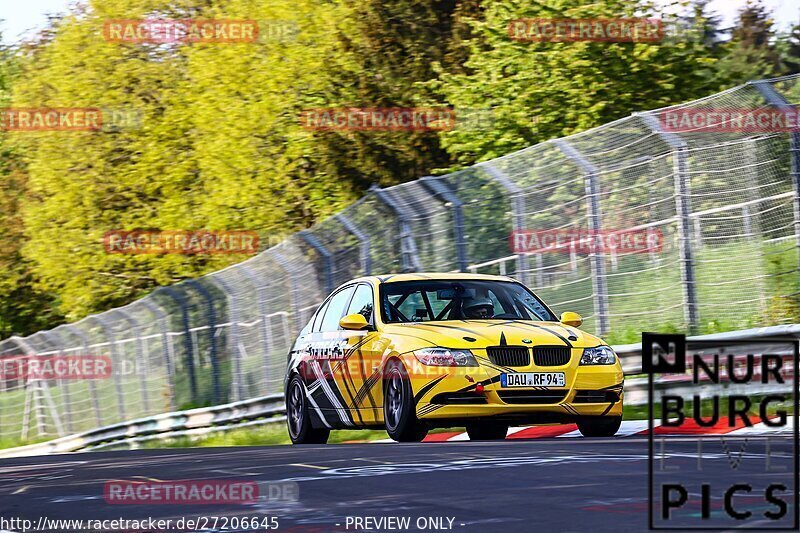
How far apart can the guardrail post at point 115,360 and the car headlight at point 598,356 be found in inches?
583

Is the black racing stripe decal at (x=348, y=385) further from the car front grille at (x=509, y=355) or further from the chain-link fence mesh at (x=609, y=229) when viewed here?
the chain-link fence mesh at (x=609, y=229)

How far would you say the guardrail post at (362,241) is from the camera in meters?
18.4

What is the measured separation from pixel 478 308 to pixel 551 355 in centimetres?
129

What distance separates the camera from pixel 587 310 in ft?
53.4

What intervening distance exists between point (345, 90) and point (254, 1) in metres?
7.55

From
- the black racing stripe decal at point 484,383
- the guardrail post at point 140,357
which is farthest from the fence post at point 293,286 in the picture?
the black racing stripe decal at point 484,383

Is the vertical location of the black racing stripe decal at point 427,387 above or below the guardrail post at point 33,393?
above

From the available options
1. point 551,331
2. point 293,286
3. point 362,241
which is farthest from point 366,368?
point 293,286

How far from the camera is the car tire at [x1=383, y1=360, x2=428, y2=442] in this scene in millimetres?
11531

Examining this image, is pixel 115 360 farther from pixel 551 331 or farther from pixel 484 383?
pixel 484 383

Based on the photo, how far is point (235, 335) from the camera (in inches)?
875

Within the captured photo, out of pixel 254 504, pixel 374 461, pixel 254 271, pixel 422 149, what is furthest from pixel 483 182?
pixel 422 149

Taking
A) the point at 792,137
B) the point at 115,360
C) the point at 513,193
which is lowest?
the point at 115,360

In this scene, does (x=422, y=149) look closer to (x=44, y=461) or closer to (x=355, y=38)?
(x=355, y=38)
